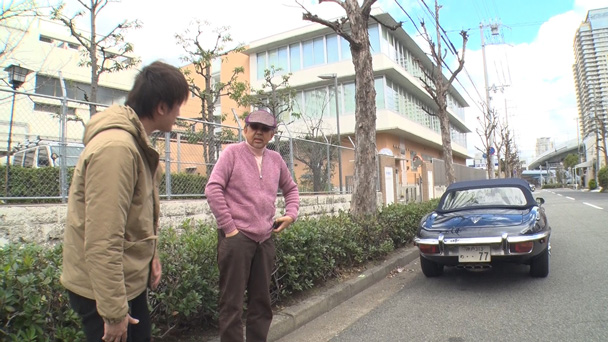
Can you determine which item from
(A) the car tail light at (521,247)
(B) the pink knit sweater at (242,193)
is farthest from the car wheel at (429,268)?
(B) the pink knit sweater at (242,193)

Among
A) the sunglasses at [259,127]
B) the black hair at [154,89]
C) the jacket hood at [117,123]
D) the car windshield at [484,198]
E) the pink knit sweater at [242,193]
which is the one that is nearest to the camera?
the jacket hood at [117,123]

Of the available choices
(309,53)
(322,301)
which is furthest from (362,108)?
(309,53)

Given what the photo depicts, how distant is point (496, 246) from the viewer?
16.2ft

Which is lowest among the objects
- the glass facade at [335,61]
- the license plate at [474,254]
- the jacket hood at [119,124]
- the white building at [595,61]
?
the license plate at [474,254]

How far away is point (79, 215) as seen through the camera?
5.29ft

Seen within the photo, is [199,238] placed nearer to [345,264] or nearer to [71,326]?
[71,326]

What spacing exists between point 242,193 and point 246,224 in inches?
9.0

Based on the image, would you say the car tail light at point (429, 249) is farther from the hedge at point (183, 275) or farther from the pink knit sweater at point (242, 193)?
the pink knit sweater at point (242, 193)

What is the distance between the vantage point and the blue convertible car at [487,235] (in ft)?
16.2

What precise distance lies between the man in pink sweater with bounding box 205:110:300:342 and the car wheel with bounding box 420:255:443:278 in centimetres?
342

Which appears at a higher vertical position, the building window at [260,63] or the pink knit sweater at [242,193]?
the building window at [260,63]

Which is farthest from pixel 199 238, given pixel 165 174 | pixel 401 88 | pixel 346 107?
pixel 401 88

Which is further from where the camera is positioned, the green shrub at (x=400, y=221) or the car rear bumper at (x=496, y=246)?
the green shrub at (x=400, y=221)

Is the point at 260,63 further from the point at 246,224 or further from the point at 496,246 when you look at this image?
the point at 246,224
